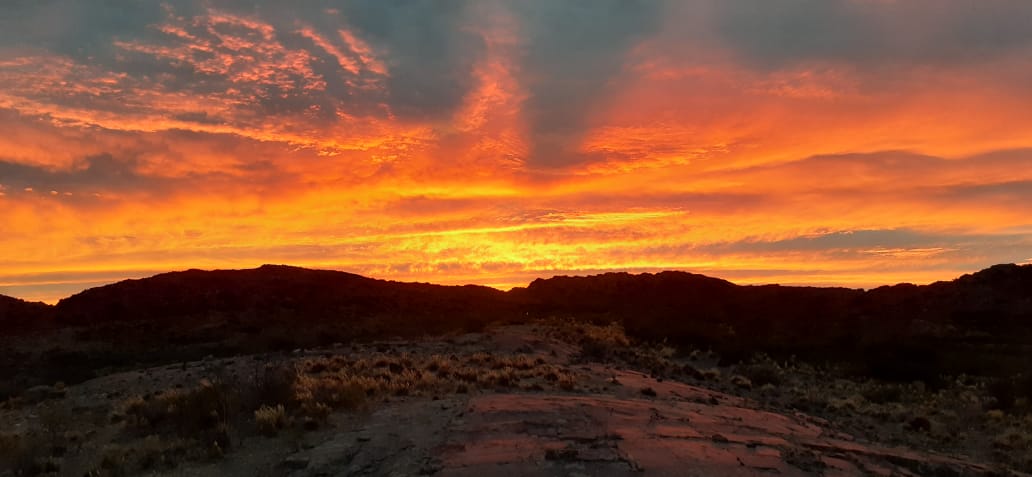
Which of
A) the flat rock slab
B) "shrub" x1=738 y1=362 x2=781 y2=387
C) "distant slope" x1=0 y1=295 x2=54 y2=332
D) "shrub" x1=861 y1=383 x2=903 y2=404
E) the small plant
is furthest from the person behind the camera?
"distant slope" x1=0 y1=295 x2=54 y2=332

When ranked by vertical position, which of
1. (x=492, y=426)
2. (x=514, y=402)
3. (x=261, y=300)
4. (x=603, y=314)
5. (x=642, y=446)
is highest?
(x=261, y=300)

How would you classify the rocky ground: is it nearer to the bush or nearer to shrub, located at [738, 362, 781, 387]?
the bush

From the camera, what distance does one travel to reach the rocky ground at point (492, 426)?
11125 millimetres

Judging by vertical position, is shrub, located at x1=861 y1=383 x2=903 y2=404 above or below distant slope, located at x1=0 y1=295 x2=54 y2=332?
below

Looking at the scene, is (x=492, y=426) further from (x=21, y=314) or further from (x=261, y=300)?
(x=21, y=314)

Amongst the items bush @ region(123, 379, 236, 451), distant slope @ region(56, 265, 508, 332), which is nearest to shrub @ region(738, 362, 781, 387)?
bush @ region(123, 379, 236, 451)

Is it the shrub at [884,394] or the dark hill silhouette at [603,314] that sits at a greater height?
the dark hill silhouette at [603,314]

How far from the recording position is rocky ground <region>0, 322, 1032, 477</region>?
1112 cm

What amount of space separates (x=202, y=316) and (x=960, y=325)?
2776 inches

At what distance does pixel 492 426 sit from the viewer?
12.9m

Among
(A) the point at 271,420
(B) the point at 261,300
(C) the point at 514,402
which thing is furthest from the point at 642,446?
(B) the point at 261,300

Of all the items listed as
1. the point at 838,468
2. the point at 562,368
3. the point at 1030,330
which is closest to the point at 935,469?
the point at 838,468

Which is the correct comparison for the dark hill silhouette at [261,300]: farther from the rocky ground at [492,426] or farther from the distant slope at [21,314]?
the rocky ground at [492,426]

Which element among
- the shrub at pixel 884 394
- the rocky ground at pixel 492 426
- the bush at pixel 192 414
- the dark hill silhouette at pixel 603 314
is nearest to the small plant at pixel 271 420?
the rocky ground at pixel 492 426
